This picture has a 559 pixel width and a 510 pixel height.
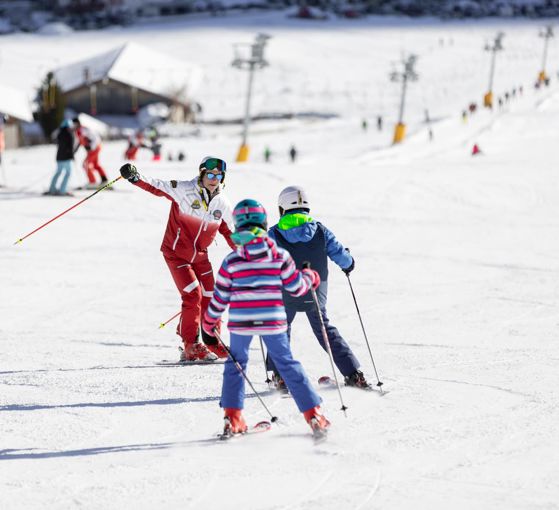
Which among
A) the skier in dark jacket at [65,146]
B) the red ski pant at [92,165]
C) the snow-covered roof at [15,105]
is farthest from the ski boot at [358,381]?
the snow-covered roof at [15,105]

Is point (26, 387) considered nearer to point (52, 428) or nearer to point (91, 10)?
point (52, 428)

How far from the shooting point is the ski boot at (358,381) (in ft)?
22.0

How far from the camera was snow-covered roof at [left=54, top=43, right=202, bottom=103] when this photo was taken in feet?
191

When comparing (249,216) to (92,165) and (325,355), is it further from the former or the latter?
(92,165)

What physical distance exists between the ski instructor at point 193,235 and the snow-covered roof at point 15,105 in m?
40.9

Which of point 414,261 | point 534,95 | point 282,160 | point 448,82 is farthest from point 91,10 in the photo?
point 414,261

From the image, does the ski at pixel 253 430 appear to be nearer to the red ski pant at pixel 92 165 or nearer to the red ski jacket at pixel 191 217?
the red ski jacket at pixel 191 217

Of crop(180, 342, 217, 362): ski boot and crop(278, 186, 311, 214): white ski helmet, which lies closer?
crop(278, 186, 311, 214): white ski helmet

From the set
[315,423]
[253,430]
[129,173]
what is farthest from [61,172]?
[315,423]

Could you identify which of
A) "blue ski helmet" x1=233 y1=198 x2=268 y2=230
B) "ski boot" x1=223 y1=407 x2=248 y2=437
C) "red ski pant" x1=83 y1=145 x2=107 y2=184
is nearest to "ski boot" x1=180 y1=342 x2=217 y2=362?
"ski boot" x1=223 y1=407 x2=248 y2=437

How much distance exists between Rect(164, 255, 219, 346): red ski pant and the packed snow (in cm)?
37

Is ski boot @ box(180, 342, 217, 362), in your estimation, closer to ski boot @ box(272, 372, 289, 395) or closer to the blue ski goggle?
ski boot @ box(272, 372, 289, 395)

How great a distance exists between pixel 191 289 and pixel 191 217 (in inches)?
22.6

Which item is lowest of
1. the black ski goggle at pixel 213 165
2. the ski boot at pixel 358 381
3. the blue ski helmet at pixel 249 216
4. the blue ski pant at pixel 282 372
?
the ski boot at pixel 358 381
